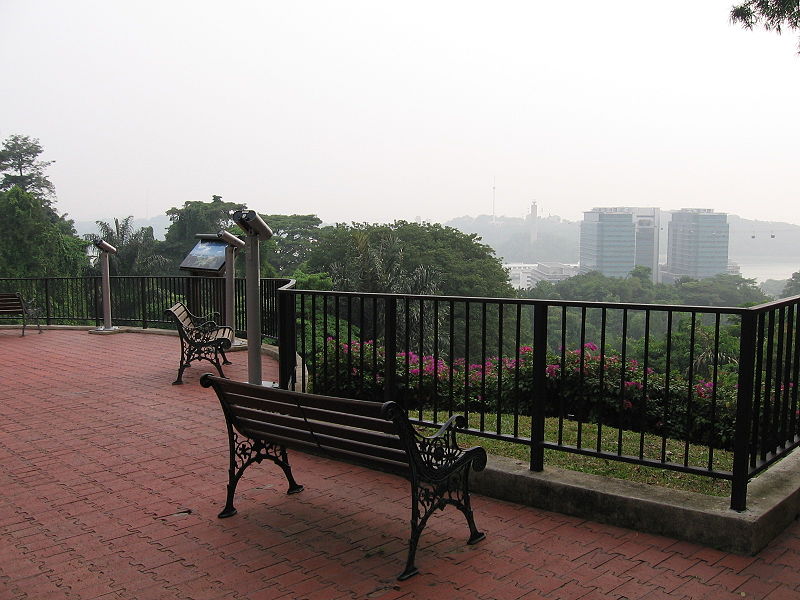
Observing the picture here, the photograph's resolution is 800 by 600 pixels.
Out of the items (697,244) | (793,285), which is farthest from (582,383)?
(697,244)

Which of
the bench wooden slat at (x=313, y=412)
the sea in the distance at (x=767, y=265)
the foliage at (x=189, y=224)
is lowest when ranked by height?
the sea in the distance at (x=767, y=265)

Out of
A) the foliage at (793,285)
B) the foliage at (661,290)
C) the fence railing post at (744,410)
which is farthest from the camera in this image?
the foliage at (661,290)

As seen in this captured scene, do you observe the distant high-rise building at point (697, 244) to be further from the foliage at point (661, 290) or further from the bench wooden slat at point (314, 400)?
the bench wooden slat at point (314, 400)

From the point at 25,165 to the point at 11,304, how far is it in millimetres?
56154

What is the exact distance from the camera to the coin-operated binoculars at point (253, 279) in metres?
6.58

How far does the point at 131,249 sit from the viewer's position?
51.2 meters

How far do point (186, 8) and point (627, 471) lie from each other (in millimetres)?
39701

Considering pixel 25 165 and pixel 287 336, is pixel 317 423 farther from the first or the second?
pixel 25 165

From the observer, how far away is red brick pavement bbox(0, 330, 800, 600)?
320 cm

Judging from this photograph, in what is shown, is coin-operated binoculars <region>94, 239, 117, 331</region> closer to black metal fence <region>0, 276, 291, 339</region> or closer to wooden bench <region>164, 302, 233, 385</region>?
black metal fence <region>0, 276, 291, 339</region>

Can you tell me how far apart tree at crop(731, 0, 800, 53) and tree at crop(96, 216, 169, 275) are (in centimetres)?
4442

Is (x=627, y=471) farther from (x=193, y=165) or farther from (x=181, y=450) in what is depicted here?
(x=193, y=165)

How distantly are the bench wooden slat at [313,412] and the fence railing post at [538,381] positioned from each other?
124 cm

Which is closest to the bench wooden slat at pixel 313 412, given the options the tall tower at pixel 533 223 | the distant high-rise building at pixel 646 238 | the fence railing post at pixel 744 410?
the fence railing post at pixel 744 410
